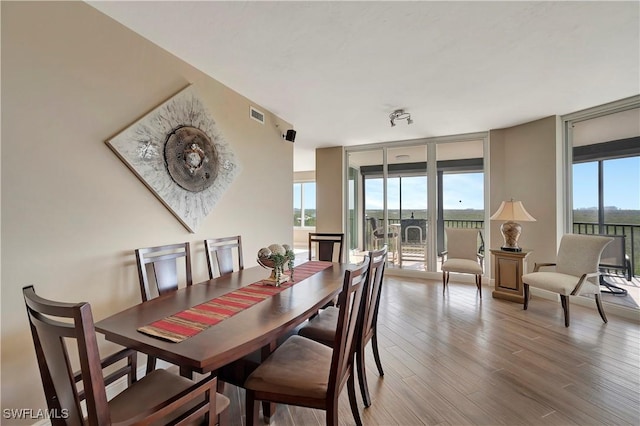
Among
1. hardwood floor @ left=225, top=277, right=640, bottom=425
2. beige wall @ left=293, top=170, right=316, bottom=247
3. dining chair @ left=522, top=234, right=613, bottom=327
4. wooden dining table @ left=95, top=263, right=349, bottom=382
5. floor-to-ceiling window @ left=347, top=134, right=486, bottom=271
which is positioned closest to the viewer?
wooden dining table @ left=95, top=263, right=349, bottom=382

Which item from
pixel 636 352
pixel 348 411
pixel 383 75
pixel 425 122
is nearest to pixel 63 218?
pixel 348 411

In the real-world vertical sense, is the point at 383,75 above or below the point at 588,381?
above

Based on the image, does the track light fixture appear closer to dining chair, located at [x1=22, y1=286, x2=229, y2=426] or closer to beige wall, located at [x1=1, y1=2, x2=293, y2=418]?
beige wall, located at [x1=1, y1=2, x2=293, y2=418]

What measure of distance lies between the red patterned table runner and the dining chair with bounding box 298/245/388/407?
364 mm

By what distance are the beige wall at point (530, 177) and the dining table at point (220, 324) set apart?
3693 mm

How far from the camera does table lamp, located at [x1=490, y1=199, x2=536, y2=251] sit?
3754mm

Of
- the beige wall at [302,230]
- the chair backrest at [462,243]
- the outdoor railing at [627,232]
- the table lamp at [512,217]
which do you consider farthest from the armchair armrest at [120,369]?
the beige wall at [302,230]

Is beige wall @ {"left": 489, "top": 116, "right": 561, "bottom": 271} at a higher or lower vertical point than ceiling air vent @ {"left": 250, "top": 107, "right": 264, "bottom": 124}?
lower

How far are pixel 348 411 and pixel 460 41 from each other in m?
2.84

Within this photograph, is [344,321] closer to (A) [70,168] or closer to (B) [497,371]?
(B) [497,371]

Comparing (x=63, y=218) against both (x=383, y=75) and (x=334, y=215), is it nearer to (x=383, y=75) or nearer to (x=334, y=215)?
(x=383, y=75)

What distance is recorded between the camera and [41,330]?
0.92 metres

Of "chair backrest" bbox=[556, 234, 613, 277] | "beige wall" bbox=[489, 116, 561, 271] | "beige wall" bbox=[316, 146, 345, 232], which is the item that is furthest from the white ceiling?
"beige wall" bbox=[316, 146, 345, 232]

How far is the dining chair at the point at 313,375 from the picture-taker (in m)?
1.30
